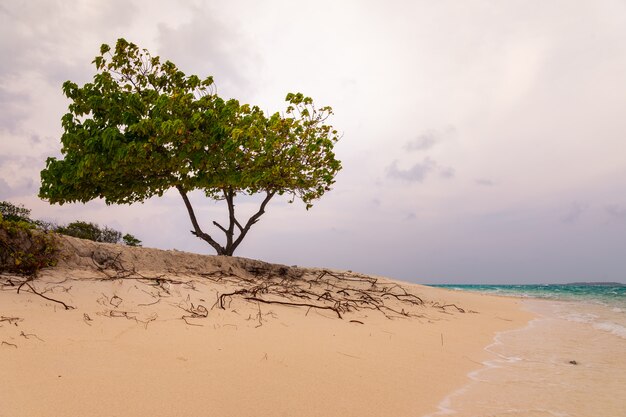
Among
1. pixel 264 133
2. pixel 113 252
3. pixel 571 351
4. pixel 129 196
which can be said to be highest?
pixel 264 133

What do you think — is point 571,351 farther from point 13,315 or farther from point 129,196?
point 129,196

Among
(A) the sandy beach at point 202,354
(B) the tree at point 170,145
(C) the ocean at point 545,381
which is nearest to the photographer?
(A) the sandy beach at point 202,354

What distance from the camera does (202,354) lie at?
304cm

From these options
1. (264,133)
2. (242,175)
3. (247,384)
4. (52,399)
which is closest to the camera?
(52,399)

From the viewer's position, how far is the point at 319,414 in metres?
2.23

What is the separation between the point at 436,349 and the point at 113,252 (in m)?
6.33

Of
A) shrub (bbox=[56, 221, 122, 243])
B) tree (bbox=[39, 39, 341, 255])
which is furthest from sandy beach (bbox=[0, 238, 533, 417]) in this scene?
shrub (bbox=[56, 221, 122, 243])

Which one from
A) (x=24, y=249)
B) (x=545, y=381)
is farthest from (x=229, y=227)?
(x=545, y=381)

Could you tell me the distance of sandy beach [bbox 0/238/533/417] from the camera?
2258 millimetres

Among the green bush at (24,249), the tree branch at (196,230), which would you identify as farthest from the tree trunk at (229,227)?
the green bush at (24,249)

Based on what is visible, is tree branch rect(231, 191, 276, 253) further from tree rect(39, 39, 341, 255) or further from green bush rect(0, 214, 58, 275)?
green bush rect(0, 214, 58, 275)

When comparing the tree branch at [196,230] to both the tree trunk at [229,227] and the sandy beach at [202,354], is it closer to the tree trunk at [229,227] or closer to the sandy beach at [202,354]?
the tree trunk at [229,227]

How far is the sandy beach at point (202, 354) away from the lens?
226 cm

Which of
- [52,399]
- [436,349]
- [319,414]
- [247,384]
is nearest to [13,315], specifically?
[52,399]
